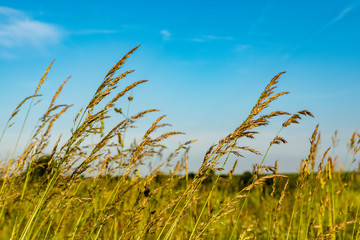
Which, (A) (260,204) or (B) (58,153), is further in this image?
(A) (260,204)

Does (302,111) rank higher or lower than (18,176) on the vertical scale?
higher

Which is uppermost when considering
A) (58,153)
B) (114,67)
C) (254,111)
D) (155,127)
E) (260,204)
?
(114,67)

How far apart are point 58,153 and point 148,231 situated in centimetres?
89

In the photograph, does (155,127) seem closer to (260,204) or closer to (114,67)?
(114,67)

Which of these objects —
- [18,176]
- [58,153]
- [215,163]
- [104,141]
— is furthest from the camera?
[18,176]

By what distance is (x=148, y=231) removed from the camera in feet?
7.14

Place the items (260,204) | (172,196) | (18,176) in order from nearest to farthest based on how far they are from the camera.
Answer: (18,176) < (172,196) < (260,204)

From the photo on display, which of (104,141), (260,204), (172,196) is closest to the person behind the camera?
(104,141)

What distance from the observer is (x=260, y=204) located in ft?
23.7

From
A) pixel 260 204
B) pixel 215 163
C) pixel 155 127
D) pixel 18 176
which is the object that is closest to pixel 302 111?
pixel 215 163

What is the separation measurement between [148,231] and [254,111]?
105 centimetres

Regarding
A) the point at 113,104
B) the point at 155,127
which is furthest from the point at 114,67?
the point at 155,127

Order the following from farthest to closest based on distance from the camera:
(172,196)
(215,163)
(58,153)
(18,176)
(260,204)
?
1. (260,204)
2. (172,196)
3. (18,176)
4. (58,153)
5. (215,163)

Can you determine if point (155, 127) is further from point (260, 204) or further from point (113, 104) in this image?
point (260, 204)
